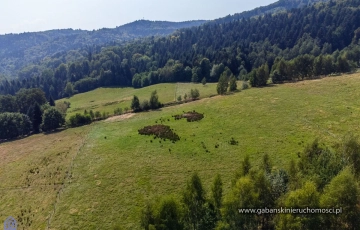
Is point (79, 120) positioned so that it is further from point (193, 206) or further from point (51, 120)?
point (193, 206)

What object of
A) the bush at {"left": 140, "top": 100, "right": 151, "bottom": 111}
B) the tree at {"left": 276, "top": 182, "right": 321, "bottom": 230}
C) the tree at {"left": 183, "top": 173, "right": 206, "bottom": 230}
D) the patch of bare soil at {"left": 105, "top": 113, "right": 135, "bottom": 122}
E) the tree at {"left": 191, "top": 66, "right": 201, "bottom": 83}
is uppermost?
the tree at {"left": 276, "top": 182, "right": 321, "bottom": 230}

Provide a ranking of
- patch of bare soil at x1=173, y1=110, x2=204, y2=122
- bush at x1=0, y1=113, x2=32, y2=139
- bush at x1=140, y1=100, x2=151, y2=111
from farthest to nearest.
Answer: bush at x1=0, y1=113, x2=32, y2=139 → bush at x1=140, y1=100, x2=151, y2=111 → patch of bare soil at x1=173, y1=110, x2=204, y2=122

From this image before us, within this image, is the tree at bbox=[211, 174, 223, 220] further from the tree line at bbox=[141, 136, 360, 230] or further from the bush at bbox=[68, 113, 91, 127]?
the bush at bbox=[68, 113, 91, 127]

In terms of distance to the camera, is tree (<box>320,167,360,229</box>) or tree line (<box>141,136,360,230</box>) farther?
tree line (<box>141,136,360,230</box>)

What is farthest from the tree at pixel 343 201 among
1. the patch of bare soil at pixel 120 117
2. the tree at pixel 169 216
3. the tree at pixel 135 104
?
the tree at pixel 135 104

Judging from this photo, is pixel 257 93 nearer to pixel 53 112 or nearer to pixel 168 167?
pixel 168 167

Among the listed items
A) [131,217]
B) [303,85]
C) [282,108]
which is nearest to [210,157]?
[131,217]

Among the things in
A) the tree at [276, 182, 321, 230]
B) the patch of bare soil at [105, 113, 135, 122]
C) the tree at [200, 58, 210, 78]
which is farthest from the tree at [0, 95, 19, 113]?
the tree at [276, 182, 321, 230]

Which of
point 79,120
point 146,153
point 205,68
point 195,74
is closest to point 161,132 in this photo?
point 146,153
